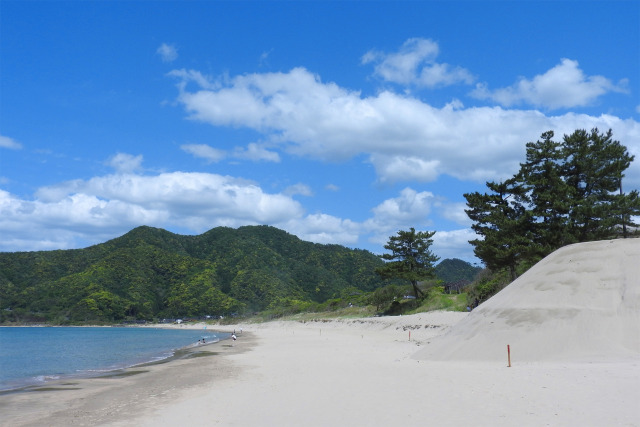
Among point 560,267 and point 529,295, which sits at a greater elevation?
point 560,267

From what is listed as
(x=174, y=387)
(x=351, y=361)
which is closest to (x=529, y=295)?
(x=351, y=361)

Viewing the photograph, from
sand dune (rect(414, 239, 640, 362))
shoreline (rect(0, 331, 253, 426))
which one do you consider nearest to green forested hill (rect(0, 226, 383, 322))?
shoreline (rect(0, 331, 253, 426))

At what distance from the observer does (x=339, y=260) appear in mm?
166875

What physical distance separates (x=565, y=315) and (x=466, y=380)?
6.65 m

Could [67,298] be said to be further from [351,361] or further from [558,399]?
[558,399]

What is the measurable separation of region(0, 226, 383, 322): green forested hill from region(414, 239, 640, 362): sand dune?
115m

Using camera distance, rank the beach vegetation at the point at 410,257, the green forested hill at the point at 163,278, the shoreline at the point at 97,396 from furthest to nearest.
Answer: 1. the green forested hill at the point at 163,278
2. the beach vegetation at the point at 410,257
3. the shoreline at the point at 97,396

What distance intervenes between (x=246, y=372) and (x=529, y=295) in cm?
1394

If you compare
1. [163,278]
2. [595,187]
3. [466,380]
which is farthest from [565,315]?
[163,278]

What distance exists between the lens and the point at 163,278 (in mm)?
150125

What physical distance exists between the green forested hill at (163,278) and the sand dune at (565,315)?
115m

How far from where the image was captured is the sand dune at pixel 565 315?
51.8 ft

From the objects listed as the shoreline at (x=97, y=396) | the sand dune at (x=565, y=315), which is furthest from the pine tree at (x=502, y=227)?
the shoreline at (x=97, y=396)

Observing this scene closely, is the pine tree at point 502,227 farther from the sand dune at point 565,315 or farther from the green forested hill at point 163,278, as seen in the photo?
the green forested hill at point 163,278
